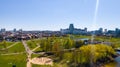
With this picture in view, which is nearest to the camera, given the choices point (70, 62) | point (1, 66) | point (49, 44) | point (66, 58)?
point (1, 66)

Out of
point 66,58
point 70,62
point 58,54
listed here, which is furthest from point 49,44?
point 70,62

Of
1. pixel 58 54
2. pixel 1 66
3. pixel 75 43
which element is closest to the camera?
pixel 1 66

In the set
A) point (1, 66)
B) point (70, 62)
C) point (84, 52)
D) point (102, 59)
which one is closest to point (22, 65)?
point (1, 66)

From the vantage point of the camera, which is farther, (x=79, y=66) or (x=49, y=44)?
(x=49, y=44)

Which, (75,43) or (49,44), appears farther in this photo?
(75,43)

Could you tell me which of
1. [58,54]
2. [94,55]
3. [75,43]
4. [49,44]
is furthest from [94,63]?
[75,43]

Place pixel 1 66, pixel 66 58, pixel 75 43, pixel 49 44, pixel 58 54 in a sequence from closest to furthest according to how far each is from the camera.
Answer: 1. pixel 1 66
2. pixel 66 58
3. pixel 58 54
4. pixel 49 44
5. pixel 75 43

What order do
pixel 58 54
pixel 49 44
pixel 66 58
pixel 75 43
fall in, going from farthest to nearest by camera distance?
1. pixel 75 43
2. pixel 49 44
3. pixel 58 54
4. pixel 66 58

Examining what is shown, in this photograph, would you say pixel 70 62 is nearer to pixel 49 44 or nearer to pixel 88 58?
pixel 88 58

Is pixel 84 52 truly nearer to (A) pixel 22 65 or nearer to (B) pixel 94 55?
(B) pixel 94 55
